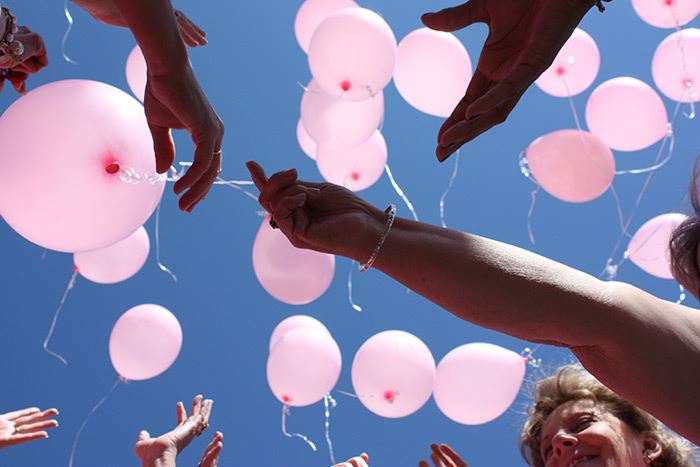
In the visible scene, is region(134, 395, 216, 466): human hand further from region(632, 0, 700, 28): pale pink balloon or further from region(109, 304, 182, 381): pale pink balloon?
region(632, 0, 700, 28): pale pink balloon

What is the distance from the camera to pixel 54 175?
178 centimetres

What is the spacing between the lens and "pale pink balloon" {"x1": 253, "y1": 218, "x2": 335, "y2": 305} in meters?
2.61

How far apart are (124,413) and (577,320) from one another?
3798mm

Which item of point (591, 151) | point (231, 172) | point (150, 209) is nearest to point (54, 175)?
point (150, 209)

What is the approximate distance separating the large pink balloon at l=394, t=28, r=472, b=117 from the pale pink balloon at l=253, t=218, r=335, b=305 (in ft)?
2.65

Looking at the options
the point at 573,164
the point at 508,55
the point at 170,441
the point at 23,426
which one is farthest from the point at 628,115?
the point at 23,426

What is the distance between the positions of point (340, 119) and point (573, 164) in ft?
3.01

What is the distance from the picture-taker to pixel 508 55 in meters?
1.33

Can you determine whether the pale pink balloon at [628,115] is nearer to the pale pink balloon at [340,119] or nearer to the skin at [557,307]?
the pale pink balloon at [340,119]

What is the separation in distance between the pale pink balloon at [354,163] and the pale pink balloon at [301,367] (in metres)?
0.67

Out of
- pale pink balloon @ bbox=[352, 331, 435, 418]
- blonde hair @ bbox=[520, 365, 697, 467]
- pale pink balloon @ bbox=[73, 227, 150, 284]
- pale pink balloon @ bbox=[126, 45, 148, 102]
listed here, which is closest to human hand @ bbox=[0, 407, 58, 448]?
pale pink balloon @ bbox=[73, 227, 150, 284]

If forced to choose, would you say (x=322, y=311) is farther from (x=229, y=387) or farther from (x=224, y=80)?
(x=224, y=80)

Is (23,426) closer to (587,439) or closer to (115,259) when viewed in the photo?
(115,259)

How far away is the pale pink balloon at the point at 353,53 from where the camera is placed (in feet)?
8.38
